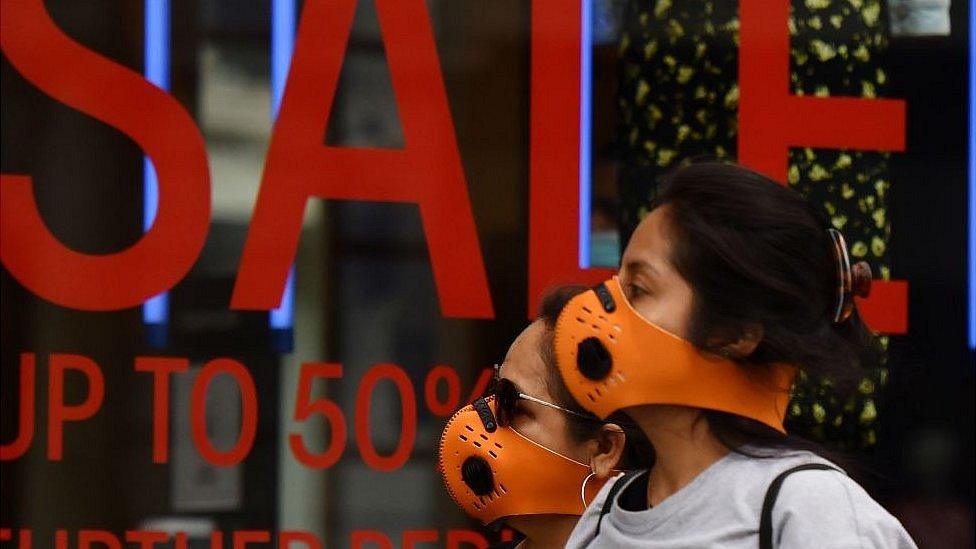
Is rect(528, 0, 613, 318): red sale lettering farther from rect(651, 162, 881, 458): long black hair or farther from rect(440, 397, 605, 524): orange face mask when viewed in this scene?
rect(651, 162, 881, 458): long black hair

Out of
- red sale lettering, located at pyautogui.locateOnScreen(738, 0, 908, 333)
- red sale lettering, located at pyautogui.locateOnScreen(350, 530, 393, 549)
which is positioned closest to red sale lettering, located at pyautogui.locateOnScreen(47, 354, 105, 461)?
red sale lettering, located at pyautogui.locateOnScreen(350, 530, 393, 549)

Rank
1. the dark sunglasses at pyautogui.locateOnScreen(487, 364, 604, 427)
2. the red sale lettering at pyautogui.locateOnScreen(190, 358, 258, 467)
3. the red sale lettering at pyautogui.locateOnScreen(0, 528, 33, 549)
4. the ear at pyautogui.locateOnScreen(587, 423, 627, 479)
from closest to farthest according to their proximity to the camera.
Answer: the ear at pyautogui.locateOnScreen(587, 423, 627, 479) → the dark sunglasses at pyautogui.locateOnScreen(487, 364, 604, 427) → the red sale lettering at pyautogui.locateOnScreen(0, 528, 33, 549) → the red sale lettering at pyautogui.locateOnScreen(190, 358, 258, 467)

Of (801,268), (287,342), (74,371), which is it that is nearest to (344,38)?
(287,342)

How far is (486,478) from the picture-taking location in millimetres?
2531

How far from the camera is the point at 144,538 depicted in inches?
133

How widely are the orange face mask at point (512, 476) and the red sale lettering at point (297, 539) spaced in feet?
3.24

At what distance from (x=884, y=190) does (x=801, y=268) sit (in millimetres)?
2108

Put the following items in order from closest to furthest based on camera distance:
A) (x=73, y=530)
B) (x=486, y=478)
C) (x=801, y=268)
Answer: (x=801, y=268) < (x=486, y=478) < (x=73, y=530)

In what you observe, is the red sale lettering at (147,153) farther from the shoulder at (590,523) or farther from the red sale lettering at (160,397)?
the shoulder at (590,523)

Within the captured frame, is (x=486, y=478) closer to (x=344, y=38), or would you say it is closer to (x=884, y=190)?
(x=344, y=38)

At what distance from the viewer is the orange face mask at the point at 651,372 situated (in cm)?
179

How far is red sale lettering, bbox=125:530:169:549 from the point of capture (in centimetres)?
338

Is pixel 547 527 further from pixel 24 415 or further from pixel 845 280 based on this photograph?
pixel 24 415

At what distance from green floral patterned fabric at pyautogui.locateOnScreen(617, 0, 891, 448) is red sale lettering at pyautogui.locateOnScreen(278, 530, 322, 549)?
1098mm
